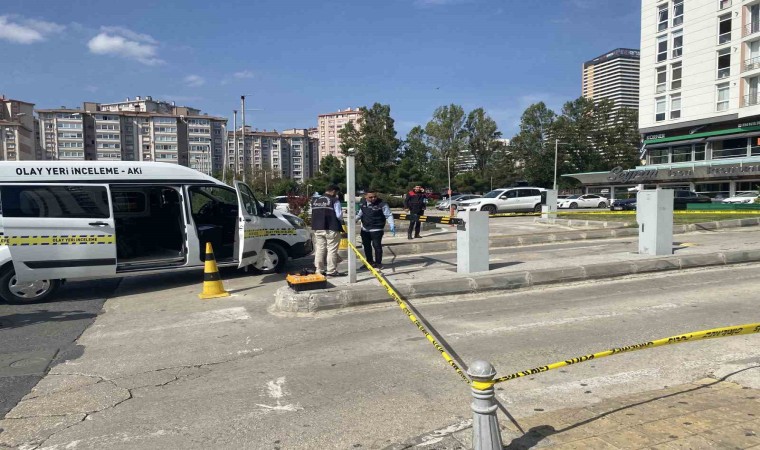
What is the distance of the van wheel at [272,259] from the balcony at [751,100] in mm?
51864

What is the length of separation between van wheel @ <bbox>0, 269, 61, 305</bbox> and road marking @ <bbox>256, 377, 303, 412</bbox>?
603cm

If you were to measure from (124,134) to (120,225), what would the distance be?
11378cm

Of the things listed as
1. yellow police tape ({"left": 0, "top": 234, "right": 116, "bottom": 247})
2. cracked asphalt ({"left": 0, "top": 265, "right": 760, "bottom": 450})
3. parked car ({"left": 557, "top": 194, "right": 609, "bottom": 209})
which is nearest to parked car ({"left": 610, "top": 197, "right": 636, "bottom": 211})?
parked car ({"left": 557, "top": 194, "right": 609, "bottom": 209})

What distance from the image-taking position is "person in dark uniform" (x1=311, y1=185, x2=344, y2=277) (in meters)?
9.19

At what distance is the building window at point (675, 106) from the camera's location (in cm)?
5556

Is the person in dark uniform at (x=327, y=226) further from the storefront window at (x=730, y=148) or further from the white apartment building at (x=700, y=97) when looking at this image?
the storefront window at (x=730, y=148)

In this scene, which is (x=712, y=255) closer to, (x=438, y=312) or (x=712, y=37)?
(x=438, y=312)

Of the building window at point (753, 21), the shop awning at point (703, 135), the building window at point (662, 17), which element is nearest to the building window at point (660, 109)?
the shop awning at point (703, 135)

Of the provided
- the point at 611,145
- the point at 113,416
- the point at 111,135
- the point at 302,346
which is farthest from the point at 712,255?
the point at 111,135

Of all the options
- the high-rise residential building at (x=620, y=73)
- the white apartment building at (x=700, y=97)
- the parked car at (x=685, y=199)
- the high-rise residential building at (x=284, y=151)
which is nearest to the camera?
the parked car at (x=685, y=199)

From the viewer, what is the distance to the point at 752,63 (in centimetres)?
4797

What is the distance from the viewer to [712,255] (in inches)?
426

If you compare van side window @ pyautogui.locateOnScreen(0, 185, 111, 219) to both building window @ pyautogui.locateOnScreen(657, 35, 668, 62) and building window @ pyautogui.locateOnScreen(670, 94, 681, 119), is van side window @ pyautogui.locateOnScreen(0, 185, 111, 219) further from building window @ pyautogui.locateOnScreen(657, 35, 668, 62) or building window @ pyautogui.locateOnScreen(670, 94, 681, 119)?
building window @ pyautogui.locateOnScreen(657, 35, 668, 62)

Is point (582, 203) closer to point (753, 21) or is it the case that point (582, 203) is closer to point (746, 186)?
point (746, 186)
